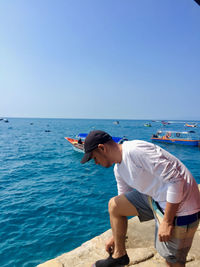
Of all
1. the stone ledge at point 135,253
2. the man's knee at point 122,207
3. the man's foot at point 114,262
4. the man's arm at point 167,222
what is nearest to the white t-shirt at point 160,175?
the man's arm at point 167,222

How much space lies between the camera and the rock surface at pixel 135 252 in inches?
111

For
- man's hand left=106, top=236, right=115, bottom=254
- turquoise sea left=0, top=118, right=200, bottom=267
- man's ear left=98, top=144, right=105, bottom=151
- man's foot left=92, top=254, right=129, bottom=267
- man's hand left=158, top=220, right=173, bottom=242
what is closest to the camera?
man's hand left=158, top=220, right=173, bottom=242

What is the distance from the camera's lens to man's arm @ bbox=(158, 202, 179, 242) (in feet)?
5.69

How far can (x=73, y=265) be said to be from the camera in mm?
3045

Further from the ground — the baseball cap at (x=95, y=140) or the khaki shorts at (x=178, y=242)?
the baseball cap at (x=95, y=140)

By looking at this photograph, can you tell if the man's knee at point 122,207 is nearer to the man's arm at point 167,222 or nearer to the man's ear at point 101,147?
the man's arm at point 167,222

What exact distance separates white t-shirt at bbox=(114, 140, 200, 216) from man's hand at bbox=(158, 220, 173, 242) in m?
Result: 0.17

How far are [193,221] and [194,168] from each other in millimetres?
18466

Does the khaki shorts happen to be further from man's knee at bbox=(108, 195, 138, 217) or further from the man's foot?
the man's foot

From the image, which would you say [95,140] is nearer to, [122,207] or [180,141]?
[122,207]

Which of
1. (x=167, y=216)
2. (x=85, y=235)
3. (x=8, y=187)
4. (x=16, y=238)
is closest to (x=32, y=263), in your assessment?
(x=16, y=238)

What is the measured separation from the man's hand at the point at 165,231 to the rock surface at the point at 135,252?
131 centimetres

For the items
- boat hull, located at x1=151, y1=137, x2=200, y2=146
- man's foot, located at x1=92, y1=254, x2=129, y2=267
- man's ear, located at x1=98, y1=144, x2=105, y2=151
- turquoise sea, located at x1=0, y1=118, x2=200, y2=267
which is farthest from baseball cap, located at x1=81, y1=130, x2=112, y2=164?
boat hull, located at x1=151, y1=137, x2=200, y2=146

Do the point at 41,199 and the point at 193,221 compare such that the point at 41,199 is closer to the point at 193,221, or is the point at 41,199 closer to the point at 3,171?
the point at 3,171
